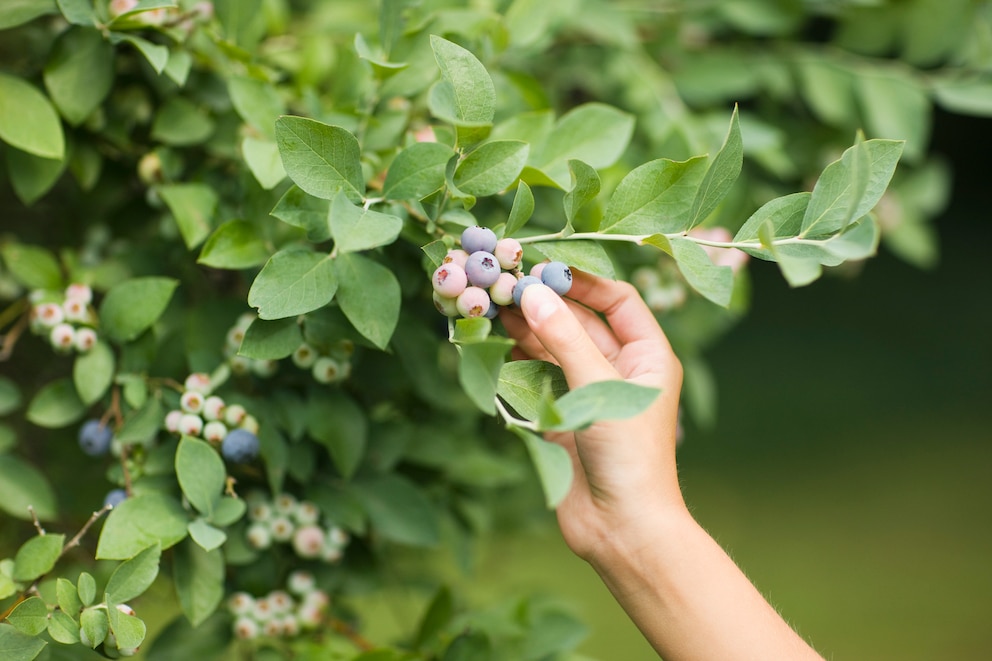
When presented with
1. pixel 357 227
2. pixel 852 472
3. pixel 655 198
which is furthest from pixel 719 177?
pixel 852 472

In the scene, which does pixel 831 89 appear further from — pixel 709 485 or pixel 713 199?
pixel 709 485

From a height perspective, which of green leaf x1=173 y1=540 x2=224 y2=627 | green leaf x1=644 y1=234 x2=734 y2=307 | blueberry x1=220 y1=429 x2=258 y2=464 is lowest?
green leaf x1=173 y1=540 x2=224 y2=627

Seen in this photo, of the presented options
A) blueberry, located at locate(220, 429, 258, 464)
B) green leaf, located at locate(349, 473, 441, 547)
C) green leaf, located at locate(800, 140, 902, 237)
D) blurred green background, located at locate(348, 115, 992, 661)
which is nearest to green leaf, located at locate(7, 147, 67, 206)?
blueberry, located at locate(220, 429, 258, 464)

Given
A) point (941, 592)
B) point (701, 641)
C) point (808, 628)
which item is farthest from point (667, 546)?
point (941, 592)

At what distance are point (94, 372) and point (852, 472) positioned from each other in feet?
7.64

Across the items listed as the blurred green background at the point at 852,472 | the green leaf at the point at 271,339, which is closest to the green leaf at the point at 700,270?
the green leaf at the point at 271,339

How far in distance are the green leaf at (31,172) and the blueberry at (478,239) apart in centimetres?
47

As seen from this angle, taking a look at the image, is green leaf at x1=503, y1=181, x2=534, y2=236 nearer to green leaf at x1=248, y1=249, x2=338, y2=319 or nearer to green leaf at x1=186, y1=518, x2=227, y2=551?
green leaf at x1=248, y1=249, x2=338, y2=319

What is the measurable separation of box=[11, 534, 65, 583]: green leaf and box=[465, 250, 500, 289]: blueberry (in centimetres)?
41

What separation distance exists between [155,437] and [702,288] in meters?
0.54

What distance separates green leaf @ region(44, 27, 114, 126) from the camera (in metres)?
0.75

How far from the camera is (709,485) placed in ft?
8.09

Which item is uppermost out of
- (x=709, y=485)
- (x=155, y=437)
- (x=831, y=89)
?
(x=831, y=89)

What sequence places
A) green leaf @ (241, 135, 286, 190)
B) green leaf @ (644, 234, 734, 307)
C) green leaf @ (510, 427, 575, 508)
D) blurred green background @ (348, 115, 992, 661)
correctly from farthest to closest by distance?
blurred green background @ (348, 115, 992, 661)
green leaf @ (241, 135, 286, 190)
green leaf @ (644, 234, 734, 307)
green leaf @ (510, 427, 575, 508)
